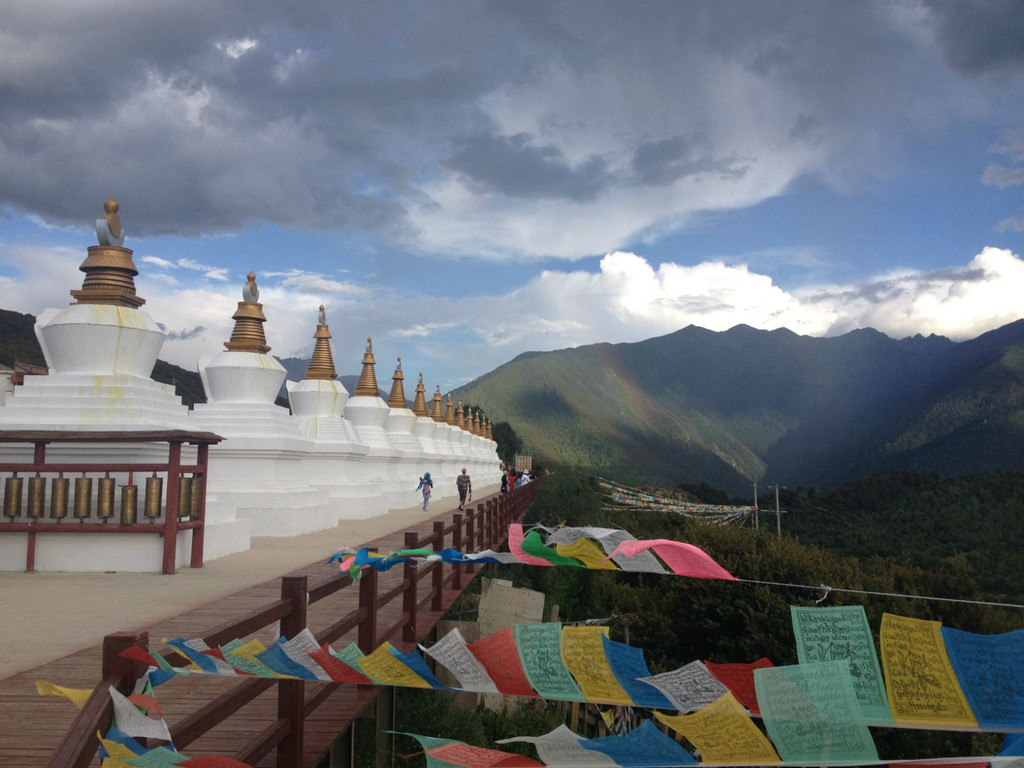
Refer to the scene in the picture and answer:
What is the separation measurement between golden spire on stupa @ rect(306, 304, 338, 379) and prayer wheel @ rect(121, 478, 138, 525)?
13.1 meters

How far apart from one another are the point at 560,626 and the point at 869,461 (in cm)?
16014

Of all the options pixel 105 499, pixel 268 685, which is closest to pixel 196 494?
pixel 105 499

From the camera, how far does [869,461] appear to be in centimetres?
15112

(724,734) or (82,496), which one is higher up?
(82,496)

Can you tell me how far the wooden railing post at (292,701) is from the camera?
450 cm

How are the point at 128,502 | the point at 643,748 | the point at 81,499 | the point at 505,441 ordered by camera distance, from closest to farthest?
the point at 643,748 < the point at 81,499 < the point at 128,502 < the point at 505,441

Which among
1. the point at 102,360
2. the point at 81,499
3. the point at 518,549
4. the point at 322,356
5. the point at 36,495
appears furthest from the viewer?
the point at 322,356

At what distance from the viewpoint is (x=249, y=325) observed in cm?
1748

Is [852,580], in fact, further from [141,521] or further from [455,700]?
[141,521]

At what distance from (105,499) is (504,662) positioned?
8.58 m

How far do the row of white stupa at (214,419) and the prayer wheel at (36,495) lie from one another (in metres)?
0.45

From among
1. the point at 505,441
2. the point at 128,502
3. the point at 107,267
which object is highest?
the point at 505,441

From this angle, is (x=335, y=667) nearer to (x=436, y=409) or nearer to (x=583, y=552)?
(x=583, y=552)

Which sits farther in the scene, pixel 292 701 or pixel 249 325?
pixel 249 325
